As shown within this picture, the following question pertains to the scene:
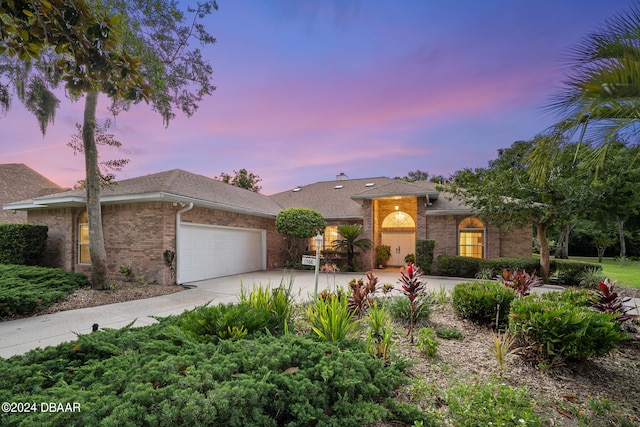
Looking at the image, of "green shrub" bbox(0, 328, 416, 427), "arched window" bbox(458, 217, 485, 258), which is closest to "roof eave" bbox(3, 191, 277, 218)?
"green shrub" bbox(0, 328, 416, 427)

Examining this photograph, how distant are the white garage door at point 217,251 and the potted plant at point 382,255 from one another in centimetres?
607

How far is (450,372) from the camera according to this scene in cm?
334

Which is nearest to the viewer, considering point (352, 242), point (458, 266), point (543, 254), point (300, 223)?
point (543, 254)

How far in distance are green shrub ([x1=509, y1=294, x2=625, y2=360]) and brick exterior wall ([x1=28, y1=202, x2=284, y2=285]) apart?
9.50m

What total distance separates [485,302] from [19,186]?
2961 centimetres

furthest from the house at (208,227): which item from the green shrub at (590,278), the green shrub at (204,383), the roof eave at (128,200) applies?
the green shrub at (204,383)

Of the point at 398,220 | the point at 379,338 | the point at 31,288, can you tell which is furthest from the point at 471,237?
the point at 31,288

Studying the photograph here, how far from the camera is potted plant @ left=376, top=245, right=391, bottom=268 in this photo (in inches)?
641

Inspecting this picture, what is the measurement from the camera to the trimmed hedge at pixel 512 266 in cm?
1048

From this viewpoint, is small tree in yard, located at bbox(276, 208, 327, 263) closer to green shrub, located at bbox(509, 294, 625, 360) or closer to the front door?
the front door

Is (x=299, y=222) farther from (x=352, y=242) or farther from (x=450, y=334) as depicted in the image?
(x=450, y=334)

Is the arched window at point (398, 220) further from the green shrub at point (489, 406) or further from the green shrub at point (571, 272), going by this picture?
the green shrub at point (489, 406)

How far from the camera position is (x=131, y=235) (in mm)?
10008

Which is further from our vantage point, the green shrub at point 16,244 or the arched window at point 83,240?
the arched window at point 83,240
